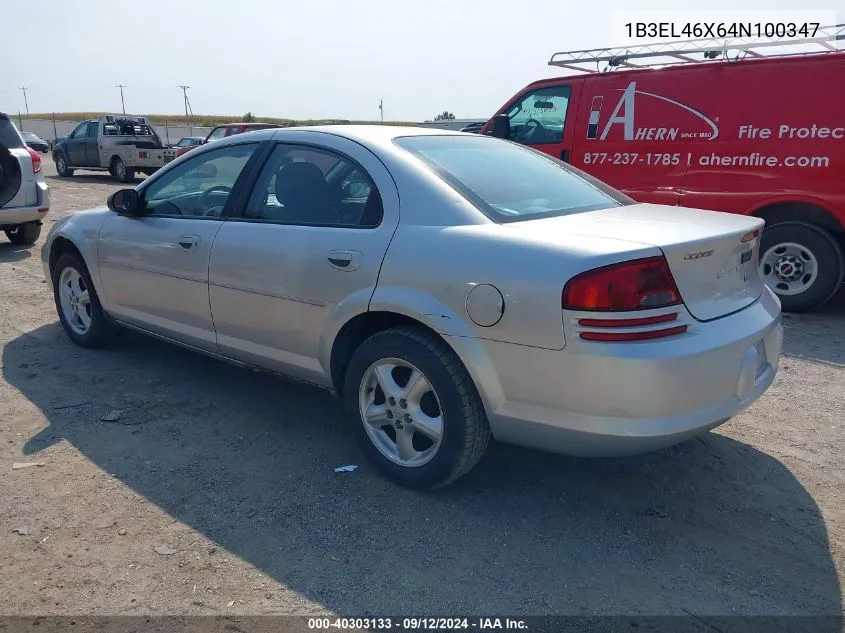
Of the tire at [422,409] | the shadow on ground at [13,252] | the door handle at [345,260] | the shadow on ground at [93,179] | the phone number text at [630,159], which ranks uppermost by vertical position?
the phone number text at [630,159]

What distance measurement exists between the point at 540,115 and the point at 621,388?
19.1 ft

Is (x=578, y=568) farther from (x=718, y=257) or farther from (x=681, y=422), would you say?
(x=718, y=257)

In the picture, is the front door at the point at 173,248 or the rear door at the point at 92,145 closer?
the front door at the point at 173,248

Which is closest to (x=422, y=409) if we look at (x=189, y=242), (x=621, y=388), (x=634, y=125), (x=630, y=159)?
(x=621, y=388)

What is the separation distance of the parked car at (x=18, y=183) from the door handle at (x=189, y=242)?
590 cm

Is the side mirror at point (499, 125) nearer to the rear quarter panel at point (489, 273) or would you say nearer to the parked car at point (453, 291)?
the parked car at point (453, 291)

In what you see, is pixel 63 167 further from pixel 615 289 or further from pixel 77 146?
pixel 615 289

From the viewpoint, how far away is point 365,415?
338cm

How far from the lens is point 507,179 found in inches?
139

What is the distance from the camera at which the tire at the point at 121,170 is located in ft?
65.8

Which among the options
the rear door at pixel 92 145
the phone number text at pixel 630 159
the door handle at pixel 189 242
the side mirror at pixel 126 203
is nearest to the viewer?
the door handle at pixel 189 242

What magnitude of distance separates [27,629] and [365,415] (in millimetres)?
1546

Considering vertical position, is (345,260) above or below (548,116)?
below

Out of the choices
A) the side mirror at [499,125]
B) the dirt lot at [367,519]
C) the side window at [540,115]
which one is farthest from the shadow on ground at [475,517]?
the side window at [540,115]
